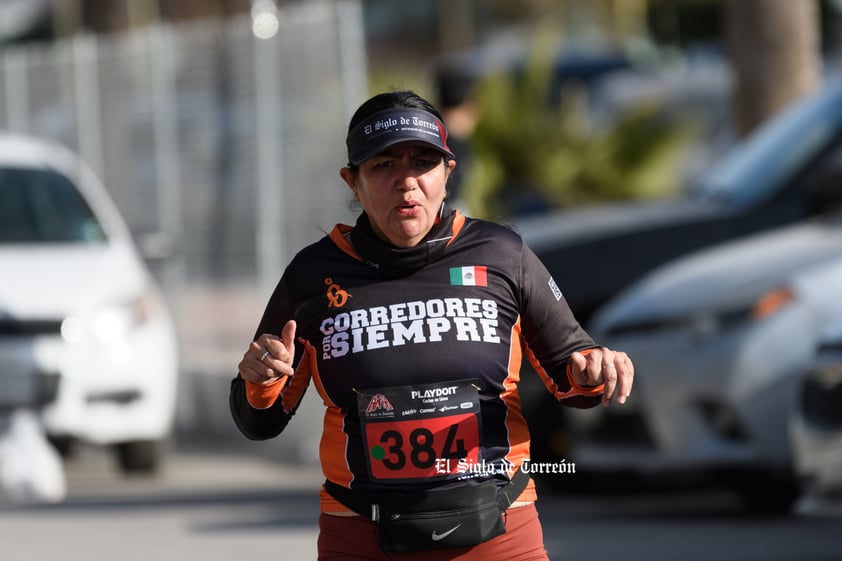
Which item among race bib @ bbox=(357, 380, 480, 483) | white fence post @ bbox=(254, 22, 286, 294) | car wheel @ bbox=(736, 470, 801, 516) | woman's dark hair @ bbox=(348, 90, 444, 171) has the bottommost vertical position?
race bib @ bbox=(357, 380, 480, 483)

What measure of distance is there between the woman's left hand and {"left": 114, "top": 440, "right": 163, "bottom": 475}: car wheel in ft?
24.7

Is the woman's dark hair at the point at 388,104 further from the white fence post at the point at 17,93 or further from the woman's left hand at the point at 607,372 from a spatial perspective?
the white fence post at the point at 17,93

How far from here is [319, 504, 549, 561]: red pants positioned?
3.76 metres

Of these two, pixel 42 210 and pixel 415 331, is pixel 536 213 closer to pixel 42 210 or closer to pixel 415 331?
pixel 42 210

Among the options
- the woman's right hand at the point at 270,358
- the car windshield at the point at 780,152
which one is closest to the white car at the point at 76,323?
the car windshield at the point at 780,152

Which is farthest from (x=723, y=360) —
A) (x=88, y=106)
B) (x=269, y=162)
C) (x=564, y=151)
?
(x=564, y=151)

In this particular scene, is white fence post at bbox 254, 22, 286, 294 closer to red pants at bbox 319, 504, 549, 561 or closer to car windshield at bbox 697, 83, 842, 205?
car windshield at bbox 697, 83, 842, 205

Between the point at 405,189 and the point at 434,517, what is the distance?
2.20ft

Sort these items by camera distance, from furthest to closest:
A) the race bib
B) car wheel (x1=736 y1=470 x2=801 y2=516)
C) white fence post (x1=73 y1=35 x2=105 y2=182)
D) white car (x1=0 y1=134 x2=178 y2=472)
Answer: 1. white fence post (x1=73 y1=35 x2=105 y2=182)
2. white car (x1=0 y1=134 x2=178 y2=472)
3. car wheel (x1=736 y1=470 x2=801 y2=516)
4. the race bib

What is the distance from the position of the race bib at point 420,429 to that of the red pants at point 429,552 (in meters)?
0.12

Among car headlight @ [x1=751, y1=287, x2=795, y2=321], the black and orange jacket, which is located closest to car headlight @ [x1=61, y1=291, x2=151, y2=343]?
car headlight @ [x1=751, y1=287, x2=795, y2=321]

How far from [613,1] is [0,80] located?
3964 centimetres

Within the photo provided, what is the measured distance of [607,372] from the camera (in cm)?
370

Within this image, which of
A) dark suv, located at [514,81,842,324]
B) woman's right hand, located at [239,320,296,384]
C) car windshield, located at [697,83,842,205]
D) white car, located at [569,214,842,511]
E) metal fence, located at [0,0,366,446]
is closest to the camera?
woman's right hand, located at [239,320,296,384]
